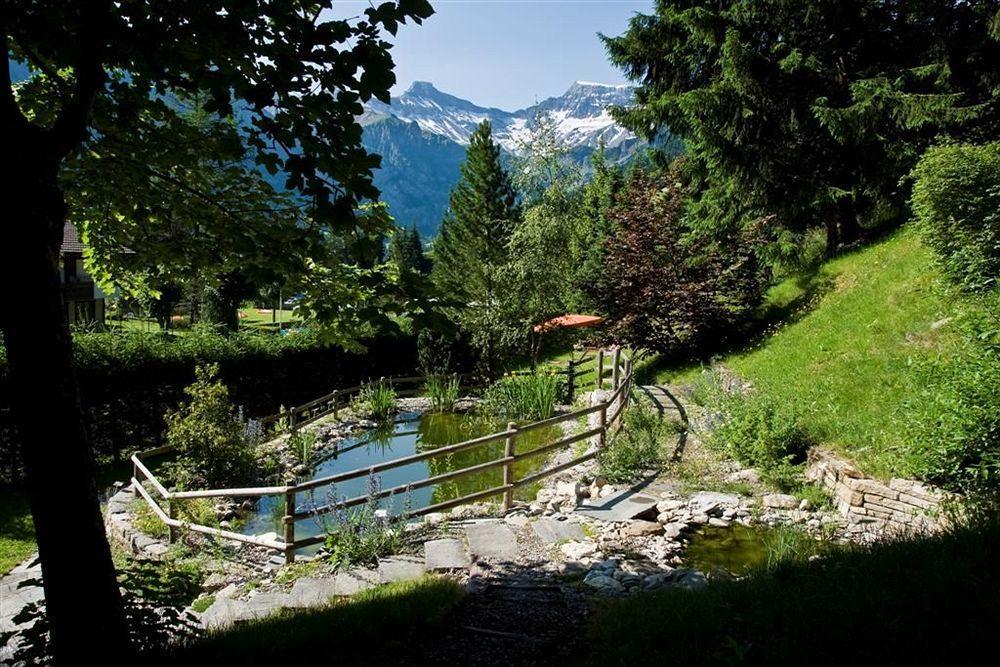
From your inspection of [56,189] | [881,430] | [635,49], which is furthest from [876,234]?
[56,189]

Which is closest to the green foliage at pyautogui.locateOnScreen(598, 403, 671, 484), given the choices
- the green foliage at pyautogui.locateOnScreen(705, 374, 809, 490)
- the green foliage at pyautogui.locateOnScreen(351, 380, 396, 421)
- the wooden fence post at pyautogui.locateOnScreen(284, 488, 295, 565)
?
the green foliage at pyautogui.locateOnScreen(705, 374, 809, 490)

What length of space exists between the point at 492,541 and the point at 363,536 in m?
1.40

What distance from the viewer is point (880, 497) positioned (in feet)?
19.4

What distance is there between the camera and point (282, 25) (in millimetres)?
3104

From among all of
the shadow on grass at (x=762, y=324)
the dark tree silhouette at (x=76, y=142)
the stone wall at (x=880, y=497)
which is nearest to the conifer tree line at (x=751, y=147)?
the shadow on grass at (x=762, y=324)

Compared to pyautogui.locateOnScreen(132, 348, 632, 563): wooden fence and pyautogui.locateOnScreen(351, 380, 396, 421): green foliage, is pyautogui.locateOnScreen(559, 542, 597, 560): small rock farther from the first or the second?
pyautogui.locateOnScreen(351, 380, 396, 421): green foliage

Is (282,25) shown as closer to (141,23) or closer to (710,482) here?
(141,23)

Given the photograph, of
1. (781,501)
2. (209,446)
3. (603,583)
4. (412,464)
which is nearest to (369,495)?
(603,583)

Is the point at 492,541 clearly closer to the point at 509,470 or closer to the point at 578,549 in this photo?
the point at 578,549

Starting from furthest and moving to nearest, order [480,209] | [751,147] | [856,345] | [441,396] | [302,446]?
[480,209] < [441,396] < [751,147] < [302,446] < [856,345]

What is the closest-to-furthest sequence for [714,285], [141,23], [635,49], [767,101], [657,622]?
1. [141,23]
2. [657,622]
3. [767,101]
4. [714,285]
5. [635,49]

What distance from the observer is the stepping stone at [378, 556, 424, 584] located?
5.44m

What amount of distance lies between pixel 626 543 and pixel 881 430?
138 inches

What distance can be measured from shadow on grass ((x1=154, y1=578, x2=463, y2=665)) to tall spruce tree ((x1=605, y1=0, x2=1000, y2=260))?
12.7 metres
